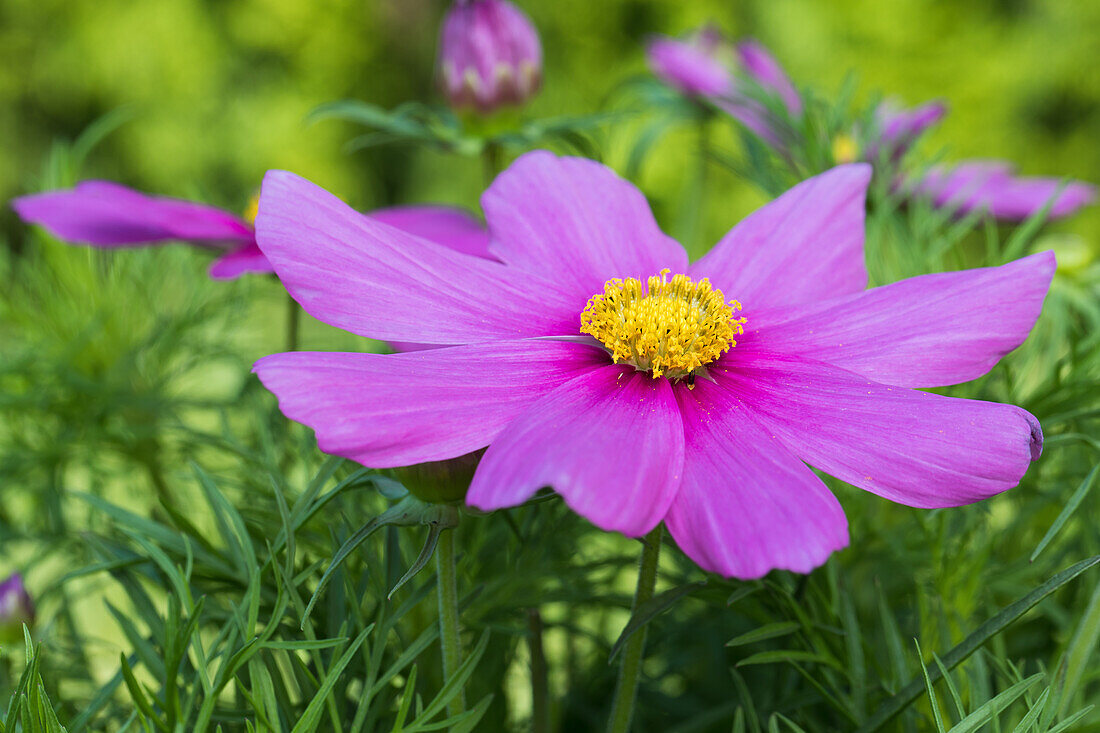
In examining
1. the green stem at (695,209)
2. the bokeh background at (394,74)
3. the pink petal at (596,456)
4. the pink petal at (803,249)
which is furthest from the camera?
the bokeh background at (394,74)

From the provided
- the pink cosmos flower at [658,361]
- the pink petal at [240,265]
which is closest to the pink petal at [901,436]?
the pink cosmos flower at [658,361]

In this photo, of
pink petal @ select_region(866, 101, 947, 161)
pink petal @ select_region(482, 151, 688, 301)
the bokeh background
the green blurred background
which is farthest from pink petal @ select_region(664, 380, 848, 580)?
the green blurred background

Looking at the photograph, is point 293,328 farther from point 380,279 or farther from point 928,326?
point 928,326

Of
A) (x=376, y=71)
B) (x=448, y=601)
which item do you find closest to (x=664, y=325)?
(x=448, y=601)

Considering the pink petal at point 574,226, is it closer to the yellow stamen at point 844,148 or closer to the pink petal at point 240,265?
the pink petal at point 240,265

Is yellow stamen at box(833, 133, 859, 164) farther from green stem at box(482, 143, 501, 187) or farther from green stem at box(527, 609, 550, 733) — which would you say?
green stem at box(527, 609, 550, 733)

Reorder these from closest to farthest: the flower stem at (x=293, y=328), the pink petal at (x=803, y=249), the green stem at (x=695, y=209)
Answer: the pink petal at (x=803, y=249), the flower stem at (x=293, y=328), the green stem at (x=695, y=209)
